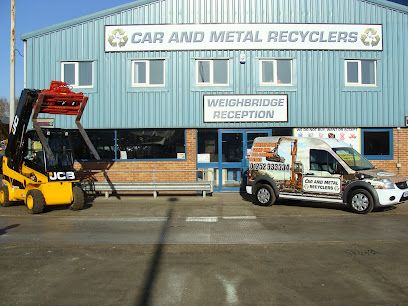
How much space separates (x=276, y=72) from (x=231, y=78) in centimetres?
177

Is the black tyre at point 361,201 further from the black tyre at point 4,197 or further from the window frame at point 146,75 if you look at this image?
the black tyre at point 4,197

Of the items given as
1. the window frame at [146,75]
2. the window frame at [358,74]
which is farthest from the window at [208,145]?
the window frame at [358,74]

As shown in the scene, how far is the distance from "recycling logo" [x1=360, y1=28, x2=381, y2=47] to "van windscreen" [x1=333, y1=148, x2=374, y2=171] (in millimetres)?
6136

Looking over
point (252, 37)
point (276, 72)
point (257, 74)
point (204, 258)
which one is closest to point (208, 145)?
point (257, 74)

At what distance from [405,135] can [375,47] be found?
11.8 ft

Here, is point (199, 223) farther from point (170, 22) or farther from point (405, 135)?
point (405, 135)

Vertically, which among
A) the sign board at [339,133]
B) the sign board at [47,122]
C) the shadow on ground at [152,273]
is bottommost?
the shadow on ground at [152,273]

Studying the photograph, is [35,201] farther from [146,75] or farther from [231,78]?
[231,78]

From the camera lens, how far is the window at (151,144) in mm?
17266

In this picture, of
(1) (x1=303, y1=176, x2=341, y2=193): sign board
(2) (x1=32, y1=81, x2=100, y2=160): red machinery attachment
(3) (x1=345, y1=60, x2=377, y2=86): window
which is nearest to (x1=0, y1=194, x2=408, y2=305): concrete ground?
(1) (x1=303, y1=176, x2=341, y2=193): sign board

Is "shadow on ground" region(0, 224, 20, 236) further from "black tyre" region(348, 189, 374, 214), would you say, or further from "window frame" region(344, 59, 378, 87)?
"window frame" region(344, 59, 378, 87)

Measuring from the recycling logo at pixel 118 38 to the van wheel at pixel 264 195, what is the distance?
789cm

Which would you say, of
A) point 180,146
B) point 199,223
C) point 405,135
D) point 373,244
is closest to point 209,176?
point 180,146

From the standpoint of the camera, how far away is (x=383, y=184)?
11.8 meters
